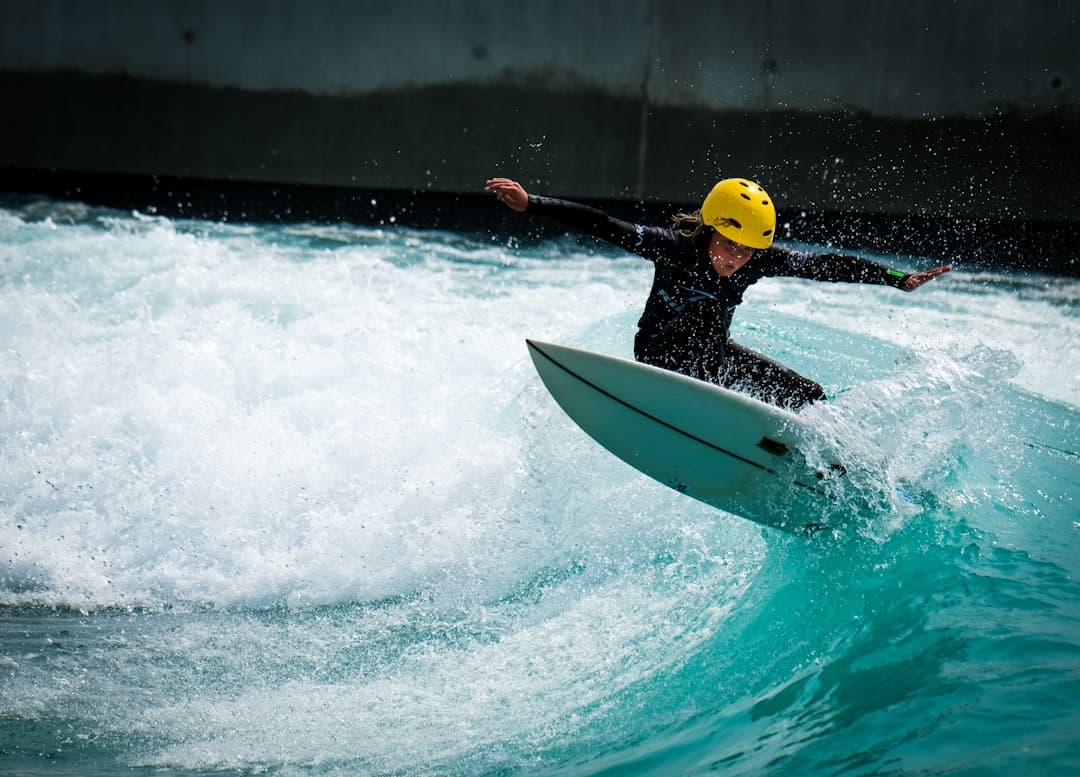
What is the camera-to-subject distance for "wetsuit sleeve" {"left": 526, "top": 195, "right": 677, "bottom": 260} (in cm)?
424

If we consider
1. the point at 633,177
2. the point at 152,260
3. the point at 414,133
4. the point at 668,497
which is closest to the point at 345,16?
the point at 414,133

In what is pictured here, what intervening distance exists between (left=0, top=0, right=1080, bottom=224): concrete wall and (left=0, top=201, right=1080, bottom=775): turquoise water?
5.45 m

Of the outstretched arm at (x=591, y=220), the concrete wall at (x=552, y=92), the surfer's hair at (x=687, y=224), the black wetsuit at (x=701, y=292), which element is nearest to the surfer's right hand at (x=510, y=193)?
the outstretched arm at (x=591, y=220)

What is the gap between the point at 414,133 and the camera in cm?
1282

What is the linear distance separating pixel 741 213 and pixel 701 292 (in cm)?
39

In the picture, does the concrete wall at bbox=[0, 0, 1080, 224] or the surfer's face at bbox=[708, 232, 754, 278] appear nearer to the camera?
the surfer's face at bbox=[708, 232, 754, 278]

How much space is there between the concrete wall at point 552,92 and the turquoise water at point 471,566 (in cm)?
545

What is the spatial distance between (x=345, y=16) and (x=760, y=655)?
10.6 m

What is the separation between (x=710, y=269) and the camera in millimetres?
4500

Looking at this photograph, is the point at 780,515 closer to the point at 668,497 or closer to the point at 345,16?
the point at 668,497

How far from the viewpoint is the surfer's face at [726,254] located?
445 cm

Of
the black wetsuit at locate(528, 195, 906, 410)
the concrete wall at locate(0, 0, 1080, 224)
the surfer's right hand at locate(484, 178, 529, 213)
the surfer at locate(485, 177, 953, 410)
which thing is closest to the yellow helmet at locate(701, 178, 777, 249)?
the surfer at locate(485, 177, 953, 410)

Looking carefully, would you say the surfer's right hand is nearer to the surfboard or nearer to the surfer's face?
the surfboard

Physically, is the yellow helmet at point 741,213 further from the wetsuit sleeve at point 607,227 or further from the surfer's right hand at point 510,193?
the surfer's right hand at point 510,193
